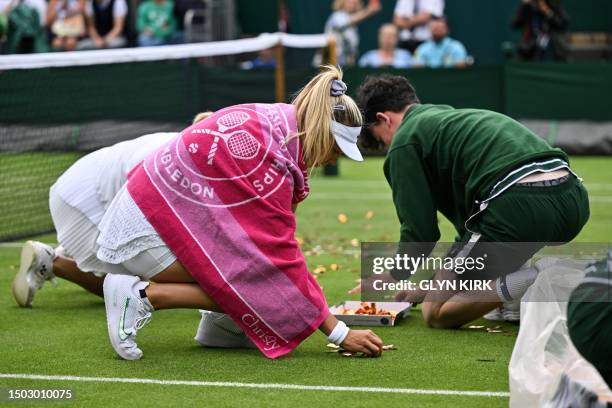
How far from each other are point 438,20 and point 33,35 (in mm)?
6485

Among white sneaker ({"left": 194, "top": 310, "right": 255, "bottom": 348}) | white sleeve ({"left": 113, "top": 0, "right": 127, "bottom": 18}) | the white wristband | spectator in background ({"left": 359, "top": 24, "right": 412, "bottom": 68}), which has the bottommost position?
spectator in background ({"left": 359, "top": 24, "right": 412, "bottom": 68})

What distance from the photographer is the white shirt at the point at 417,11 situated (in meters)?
19.0

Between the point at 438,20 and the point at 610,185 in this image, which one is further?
the point at 438,20

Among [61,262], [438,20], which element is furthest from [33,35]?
[61,262]

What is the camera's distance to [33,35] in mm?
19016

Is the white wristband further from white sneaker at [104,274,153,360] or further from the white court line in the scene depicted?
white sneaker at [104,274,153,360]

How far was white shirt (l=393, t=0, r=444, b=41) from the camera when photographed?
19047 millimetres

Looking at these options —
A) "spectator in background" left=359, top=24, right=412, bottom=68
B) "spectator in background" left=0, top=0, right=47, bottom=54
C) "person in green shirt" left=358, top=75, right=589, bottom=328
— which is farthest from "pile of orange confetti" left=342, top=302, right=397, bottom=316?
"spectator in background" left=0, top=0, right=47, bottom=54

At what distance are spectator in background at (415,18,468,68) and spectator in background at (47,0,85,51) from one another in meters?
5.78

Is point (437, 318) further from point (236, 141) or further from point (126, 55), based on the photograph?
point (126, 55)

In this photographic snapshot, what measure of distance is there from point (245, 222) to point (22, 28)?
46.5ft

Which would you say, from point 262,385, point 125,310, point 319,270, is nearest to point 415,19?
point 319,270

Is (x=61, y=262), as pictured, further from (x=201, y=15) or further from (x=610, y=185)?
(x=201, y=15)

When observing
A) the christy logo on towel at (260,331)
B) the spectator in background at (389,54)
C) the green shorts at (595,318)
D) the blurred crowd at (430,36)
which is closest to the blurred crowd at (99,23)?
the blurred crowd at (430,36)
